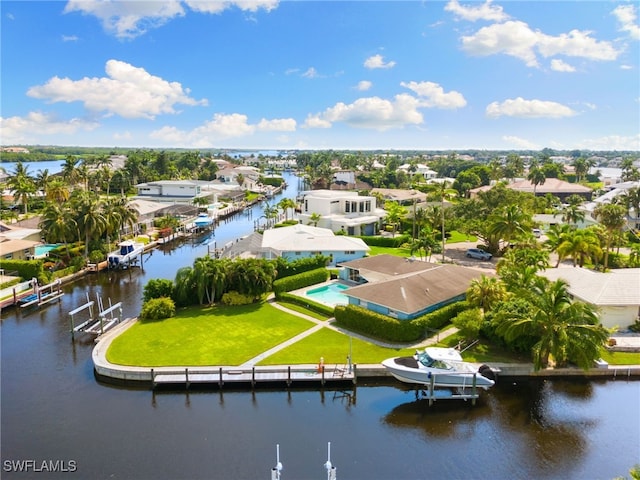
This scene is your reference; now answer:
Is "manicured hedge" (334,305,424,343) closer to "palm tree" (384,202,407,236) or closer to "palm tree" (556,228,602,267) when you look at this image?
"palm tree" (556,228,602,267)

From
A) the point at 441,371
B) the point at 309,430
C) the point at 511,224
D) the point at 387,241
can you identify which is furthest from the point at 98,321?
the point at 511,224

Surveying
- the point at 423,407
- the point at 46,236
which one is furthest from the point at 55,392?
the point at 46,236

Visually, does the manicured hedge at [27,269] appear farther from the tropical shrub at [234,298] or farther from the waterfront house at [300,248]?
the tropical shrub at [234,298]

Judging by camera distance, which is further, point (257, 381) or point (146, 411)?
point (257, 381)

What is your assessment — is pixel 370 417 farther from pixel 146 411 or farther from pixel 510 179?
pixel 510 179

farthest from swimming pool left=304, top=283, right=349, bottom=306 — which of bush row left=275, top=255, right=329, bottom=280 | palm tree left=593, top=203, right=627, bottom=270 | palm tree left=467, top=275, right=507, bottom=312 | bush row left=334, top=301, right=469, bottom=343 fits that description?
palm tree left=593, top=203, right=627, bottom=270

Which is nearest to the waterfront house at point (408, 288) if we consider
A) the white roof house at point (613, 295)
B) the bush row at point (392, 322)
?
the bush row at point (392, 322)
